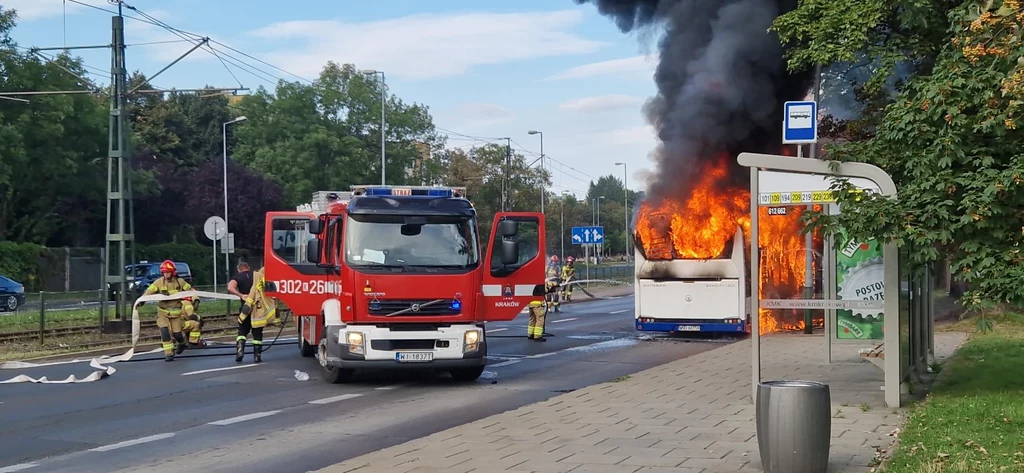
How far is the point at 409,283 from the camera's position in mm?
13047

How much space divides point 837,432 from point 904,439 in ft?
2.34

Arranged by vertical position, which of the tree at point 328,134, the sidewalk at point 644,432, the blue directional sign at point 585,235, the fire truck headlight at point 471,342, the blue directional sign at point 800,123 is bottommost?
the sidewalk at point 644,432

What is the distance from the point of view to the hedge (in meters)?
42.0

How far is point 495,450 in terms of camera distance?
8453 mm

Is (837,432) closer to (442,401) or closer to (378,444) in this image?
(378,444)

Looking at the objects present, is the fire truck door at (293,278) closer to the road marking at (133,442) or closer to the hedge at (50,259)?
the road marking at (133,442)

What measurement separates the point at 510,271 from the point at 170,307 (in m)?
6.08

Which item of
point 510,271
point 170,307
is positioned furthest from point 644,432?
point 170,307

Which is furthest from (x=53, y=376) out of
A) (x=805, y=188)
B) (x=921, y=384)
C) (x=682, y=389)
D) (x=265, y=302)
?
(x=921, y=384)

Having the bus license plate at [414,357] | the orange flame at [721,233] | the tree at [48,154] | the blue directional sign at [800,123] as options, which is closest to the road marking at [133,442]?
the bus license plate at [414,357]

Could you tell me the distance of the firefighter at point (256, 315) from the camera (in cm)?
1638

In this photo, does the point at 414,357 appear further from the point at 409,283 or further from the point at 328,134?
the point at 328,134

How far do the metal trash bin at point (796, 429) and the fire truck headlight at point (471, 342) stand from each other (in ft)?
21.7

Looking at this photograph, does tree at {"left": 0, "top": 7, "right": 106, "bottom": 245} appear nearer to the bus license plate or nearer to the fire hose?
the fire hose
